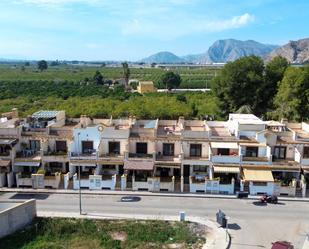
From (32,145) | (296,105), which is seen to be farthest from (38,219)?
(296,105)

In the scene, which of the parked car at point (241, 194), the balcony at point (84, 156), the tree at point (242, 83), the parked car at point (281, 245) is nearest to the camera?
the parked car at point (281, 245)

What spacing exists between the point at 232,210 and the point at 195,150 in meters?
9.50

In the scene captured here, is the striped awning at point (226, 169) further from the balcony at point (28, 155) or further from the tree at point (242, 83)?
the tree at point (242, 83)

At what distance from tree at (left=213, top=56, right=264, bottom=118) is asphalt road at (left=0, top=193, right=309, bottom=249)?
120 ft

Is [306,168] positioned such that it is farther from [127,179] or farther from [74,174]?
[74,174]

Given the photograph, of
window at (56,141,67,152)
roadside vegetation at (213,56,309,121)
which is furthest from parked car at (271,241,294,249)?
roadside vegetation at (213,56,309,121)

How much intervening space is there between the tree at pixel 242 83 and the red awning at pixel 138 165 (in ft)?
118

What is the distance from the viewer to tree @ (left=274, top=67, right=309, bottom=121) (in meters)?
68.0

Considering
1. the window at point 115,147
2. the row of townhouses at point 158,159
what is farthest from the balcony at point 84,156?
the window at point 115,147

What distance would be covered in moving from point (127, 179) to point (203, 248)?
15.8 m

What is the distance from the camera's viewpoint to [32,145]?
48000 mm

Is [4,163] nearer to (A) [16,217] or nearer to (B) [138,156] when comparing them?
(A) [16,217]

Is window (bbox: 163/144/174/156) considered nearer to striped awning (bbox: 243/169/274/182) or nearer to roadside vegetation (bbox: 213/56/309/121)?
striped awning (bbox: 243/169/274/182)

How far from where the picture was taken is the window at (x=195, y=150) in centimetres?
4591
